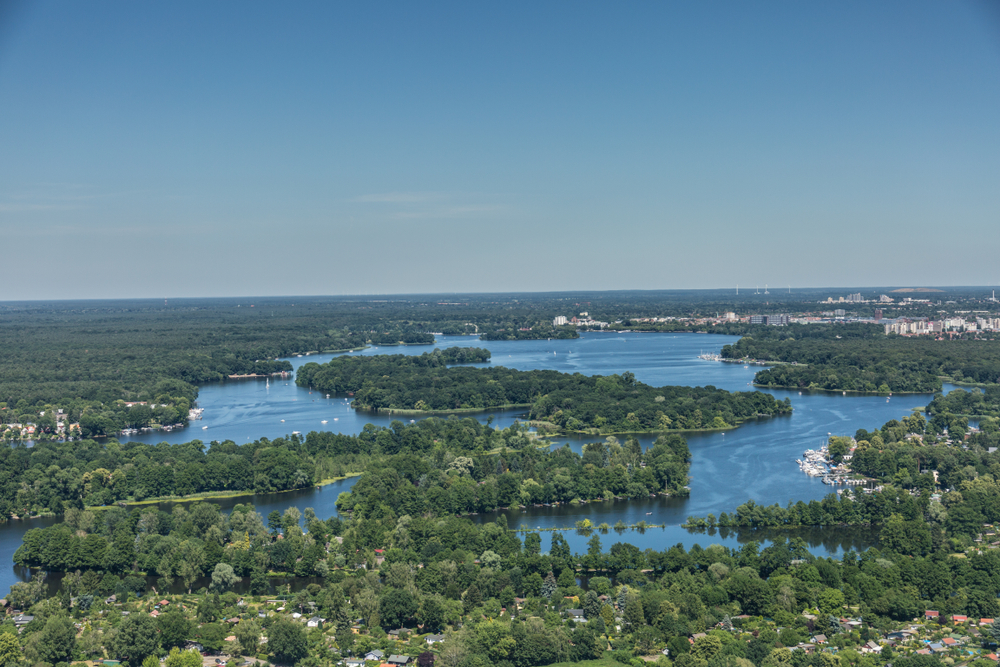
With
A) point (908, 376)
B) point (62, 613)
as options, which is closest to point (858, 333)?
point (908, 376)

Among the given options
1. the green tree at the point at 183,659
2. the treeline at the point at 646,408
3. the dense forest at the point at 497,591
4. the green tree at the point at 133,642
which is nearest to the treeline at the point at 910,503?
the dense forest at the point at 497,591

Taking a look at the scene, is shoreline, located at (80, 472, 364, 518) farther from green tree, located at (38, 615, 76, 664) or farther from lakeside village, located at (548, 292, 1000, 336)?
lakeside village, located at (548, 292, 1000, 336)

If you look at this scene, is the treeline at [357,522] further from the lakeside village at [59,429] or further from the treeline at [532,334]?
the treeline at [532,334]

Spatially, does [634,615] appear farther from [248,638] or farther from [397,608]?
[248,638]

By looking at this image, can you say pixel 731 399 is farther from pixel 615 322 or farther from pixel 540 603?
pixel 615 322

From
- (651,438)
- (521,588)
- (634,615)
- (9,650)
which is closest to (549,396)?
(651,438)

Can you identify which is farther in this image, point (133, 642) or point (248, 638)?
point (248, 638)
